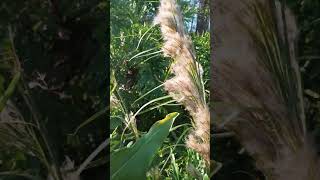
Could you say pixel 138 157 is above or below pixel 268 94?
below

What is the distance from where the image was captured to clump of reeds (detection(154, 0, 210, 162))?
3.40ft

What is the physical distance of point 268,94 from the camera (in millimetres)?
923

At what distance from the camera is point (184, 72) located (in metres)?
1.06

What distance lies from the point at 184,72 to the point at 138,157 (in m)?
0.22

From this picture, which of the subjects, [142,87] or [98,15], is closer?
[98,15]

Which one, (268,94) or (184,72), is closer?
(268,94)

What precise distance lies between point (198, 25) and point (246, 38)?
249 mm

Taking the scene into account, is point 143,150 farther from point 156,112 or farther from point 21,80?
point 21,80

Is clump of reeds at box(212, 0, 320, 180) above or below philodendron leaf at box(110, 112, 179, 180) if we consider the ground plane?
above

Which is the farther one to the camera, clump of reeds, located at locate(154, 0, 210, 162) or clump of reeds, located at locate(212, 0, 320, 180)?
clump of reeds, located at locate(154, 0, 210, 162)

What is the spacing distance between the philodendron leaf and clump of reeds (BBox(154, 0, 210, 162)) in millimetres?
81

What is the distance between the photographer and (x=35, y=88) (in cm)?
81

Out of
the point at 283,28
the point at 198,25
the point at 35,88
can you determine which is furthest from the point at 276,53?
the point at 35,88

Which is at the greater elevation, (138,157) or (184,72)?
(184,72)
